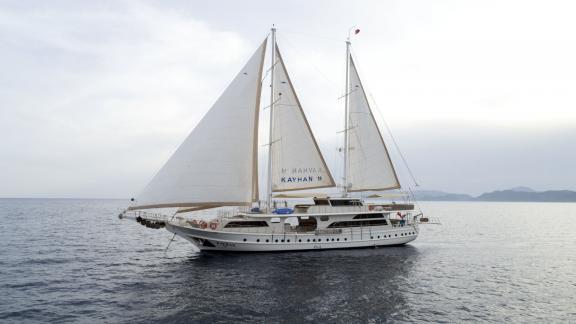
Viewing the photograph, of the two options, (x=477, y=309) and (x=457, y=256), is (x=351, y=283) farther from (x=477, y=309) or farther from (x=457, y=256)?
(x=457, y=256)

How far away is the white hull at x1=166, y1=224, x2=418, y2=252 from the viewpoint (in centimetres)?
2758

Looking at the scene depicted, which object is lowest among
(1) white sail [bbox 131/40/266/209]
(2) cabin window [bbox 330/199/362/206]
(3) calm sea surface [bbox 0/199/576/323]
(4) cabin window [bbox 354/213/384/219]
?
(3) calm sea surface [bbox 0/199/576/323]

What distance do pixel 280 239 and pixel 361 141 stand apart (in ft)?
40.2

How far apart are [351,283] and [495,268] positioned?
44.0ft

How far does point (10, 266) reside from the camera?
Result: 25.1m

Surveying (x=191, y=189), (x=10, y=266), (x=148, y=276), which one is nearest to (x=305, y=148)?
(x=191, y=189)

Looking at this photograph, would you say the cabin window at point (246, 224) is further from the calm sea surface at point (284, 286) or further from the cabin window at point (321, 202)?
the cabin window at point (321, 202)

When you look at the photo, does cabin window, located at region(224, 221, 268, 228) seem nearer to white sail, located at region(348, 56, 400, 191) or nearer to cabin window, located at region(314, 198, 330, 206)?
cabin window, located at region(314, 198, 330, 206)

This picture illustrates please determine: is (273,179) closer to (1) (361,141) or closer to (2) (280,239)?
(2) (280,239)

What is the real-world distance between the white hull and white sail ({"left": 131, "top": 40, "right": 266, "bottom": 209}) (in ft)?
9.93

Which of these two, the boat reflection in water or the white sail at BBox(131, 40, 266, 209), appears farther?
the white sail at BBox(131, 40, 266, 209)

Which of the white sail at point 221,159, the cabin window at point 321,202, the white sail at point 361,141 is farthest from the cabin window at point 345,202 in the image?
the white sail at point 221,159

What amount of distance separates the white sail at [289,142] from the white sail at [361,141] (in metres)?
4.85

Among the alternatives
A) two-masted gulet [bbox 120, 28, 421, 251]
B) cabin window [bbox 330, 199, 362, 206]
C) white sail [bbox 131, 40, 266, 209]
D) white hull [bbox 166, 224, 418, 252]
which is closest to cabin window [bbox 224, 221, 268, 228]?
two-masted gulet [bbox 120, 28, 421, 251]
